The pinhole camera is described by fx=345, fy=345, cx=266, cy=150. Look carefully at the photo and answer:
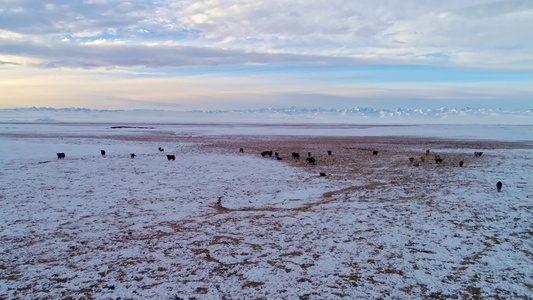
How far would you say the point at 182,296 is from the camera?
5.48 m

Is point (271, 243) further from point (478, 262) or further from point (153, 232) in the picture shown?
point (478, 262)

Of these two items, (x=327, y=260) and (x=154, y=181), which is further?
(x=154, y=181)

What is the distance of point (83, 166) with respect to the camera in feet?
57.3

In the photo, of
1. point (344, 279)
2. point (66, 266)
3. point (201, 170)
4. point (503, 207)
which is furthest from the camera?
point (201, 170)

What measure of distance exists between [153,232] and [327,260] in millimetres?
4248

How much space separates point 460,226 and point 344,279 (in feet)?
14.3

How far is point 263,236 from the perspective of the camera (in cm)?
805

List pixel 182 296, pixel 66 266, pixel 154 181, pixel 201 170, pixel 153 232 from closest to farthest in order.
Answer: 1. pixel 182 296
2. pixel 66 266
3. pixel 153 232
4. pixel 154 181
5. pixel 201 170

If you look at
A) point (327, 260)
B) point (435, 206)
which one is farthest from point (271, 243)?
point (435, 206)

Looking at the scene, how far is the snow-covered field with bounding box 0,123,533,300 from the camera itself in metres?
5.78

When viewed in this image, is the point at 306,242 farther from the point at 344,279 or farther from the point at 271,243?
the point at 344,279

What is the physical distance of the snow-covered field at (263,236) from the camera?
5.78 metres

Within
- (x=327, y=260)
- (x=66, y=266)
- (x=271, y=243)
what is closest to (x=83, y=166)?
(x=66, y=266)

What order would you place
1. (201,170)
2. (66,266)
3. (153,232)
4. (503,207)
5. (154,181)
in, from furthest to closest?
(201,170), (154,181), (503,207), (153,232), (66,266)
